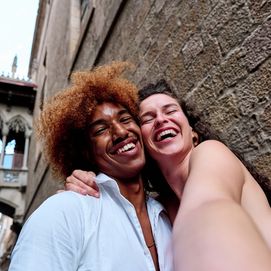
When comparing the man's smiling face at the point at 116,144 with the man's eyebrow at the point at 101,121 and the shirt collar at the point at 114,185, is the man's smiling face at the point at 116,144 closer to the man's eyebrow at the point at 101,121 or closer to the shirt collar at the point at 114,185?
the man's eyebrow at the point at 101,121

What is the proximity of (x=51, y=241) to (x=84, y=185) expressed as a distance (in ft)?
1.21

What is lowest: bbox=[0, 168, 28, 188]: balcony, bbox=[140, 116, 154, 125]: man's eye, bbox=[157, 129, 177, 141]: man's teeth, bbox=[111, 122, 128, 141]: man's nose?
bbox=[157, 129, 177, 141]: man's teeth

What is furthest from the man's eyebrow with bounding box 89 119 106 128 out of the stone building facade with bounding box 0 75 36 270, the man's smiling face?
the stone building facade with bounding box 0 75 36 270

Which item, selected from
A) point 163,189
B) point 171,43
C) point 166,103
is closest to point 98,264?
point 163,189

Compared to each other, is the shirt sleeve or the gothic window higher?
the gothic window

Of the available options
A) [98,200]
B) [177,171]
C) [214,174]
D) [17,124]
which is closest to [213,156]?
[214,174]

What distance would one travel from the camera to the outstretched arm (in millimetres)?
757

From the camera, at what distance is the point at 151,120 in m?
1.77

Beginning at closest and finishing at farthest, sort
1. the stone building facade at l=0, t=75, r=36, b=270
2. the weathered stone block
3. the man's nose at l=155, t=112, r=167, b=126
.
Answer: the weathered stone block → the man's nose at l=155, t=112, r=167, b=126 → the stone building facade at l=0, t=75, r=36, b=270

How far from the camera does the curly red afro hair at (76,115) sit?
6.12ft

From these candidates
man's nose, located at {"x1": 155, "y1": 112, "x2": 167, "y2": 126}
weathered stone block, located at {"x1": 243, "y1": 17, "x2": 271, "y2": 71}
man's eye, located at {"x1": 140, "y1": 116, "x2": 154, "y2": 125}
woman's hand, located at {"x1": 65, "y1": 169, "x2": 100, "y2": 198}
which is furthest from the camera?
man's eye, located at {"x1": 140, "y1": 116, "x2": 154, "y2": 125}

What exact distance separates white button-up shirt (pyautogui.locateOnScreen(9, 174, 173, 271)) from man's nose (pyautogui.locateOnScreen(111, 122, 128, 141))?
0.40 metres

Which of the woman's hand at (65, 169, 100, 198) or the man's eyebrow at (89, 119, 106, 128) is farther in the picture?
the man's eyebrow at (89, 119, 106, 128)

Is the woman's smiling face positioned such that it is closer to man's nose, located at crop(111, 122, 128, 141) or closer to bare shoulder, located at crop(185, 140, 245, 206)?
man's nose, located at crop(111, 122, 128, 141)
